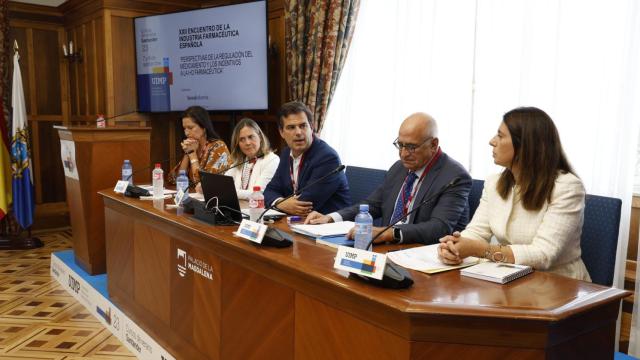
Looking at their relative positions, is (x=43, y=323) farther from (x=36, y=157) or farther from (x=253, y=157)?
(x=36, y=157)

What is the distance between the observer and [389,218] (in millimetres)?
2518

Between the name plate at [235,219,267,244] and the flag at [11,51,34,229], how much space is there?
3706 mm

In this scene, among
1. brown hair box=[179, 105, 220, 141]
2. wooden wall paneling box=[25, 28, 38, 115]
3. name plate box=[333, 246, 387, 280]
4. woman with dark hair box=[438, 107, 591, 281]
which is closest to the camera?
name plate box=[333, 246, 387, 280]

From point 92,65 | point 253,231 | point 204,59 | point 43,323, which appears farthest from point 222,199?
point 92,65

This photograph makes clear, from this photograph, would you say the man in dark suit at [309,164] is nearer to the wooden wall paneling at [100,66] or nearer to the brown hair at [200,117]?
the brown hair at [200,117]

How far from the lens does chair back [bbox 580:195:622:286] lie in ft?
6.24

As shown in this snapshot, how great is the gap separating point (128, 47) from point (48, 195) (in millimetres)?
1991

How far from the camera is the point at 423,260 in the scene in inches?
68.0

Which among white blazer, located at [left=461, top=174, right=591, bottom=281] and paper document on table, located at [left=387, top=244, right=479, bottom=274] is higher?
white blazer, located at [left=461, top=174, right=591, bottom=281]

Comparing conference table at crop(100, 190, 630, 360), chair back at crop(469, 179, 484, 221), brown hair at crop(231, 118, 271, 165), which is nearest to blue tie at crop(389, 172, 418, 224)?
chair back at crop(469, 179, 484, 221)

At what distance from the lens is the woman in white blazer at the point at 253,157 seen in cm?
346

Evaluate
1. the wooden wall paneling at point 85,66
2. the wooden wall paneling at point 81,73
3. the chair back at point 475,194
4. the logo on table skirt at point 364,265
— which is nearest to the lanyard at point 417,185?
the chair back at point 475,194

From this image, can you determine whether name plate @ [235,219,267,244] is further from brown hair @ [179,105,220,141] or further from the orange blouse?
brown hair @ [179,105,220,141]

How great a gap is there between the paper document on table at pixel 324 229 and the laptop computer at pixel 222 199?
288mm
